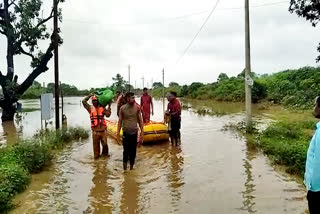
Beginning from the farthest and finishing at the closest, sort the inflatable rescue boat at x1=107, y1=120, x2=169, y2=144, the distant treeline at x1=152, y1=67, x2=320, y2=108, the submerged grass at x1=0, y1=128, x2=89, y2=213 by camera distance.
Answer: the distant treeline at x1=152, y1=67, x2=320, y2=108 < the inflatable rescue boat at x1=107, y1=120, x2=169, y2=144 < the submerged grass at x1=0, y1=128, x2=89, y2=213

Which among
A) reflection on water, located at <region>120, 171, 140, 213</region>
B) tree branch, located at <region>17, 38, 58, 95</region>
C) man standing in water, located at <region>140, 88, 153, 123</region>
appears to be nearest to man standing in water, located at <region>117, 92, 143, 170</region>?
reflection on water, located at <region>120, 171, 140, 213</region>

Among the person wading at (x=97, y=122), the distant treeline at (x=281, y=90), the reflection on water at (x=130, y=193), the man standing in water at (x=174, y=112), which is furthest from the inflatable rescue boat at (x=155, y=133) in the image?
the distant treeline at (x=281, y=90)

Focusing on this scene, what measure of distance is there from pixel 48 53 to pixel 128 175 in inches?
679

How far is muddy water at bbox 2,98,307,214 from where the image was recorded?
22.3 feet

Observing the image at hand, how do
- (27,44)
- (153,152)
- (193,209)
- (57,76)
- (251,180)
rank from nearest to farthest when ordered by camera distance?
1. (193,209)
2. (251,180)
3. (153,152)
4. (57,76)
5. (27,44)

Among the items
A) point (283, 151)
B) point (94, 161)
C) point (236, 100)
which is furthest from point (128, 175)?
point (236, 100)

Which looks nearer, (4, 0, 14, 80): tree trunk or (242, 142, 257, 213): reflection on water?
(242, 142, 257, 213): reflection on water

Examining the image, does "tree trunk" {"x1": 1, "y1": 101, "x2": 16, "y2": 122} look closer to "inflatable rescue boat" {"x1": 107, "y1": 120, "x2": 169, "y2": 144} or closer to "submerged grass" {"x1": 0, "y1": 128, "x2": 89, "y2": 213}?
"submerged grass" {"x1": 0, "y1": 128, "x2": 89, "y2": 213}

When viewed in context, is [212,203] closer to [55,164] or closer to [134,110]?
[134,110]

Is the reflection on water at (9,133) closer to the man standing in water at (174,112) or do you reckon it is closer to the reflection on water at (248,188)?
the man standing in water at (174,112)

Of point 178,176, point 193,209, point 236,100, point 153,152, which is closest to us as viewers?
point 193,209

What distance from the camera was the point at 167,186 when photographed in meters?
8.20

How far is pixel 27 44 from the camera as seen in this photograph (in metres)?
24.5

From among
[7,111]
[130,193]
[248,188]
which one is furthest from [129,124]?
[7,111]
